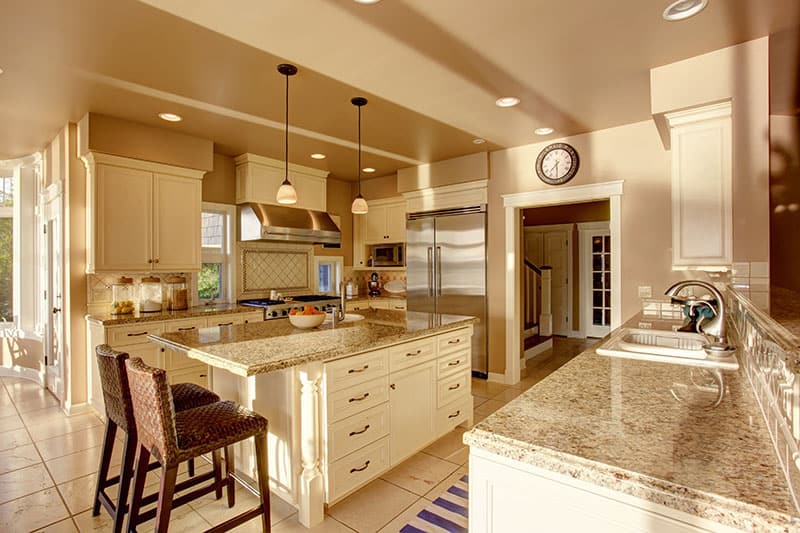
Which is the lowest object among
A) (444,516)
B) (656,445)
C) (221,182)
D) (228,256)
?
(444,516)

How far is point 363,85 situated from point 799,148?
9.91 feet

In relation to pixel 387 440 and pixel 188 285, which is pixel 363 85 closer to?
pixel 387 440

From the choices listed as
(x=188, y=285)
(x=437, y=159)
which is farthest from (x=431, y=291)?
(x=188, y=285)

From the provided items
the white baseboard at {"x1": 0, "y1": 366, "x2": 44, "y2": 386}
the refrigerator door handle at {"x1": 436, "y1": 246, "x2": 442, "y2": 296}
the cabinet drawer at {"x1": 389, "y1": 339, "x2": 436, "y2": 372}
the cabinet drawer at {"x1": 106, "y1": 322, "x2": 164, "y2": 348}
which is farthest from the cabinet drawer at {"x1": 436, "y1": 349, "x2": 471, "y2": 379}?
the white baseboard at {"x1": 0, "y1": 366, "x2": 44, "y2": 386}

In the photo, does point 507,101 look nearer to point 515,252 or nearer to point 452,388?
point 515,252

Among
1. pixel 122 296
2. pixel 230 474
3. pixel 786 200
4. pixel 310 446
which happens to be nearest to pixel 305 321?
pixel 310 446

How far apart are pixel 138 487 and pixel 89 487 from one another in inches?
45.2

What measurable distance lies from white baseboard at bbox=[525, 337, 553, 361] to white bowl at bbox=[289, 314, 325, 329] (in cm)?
381

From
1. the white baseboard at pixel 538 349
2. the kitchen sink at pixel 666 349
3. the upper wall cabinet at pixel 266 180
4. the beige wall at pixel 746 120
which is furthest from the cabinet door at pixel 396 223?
the beige wall at pixel 746 120

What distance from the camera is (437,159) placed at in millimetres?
5000

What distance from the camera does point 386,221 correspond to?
19.3 ft

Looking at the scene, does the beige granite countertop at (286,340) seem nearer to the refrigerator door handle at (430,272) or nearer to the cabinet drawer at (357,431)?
the cabinet drawer at (357,431)

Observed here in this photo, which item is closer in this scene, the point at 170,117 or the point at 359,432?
the point at 359,432

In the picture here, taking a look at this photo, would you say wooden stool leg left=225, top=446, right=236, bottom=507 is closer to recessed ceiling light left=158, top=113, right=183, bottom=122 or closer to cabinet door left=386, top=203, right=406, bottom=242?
recessed ceiling light left=158, top=113, right=183, bottom=122
